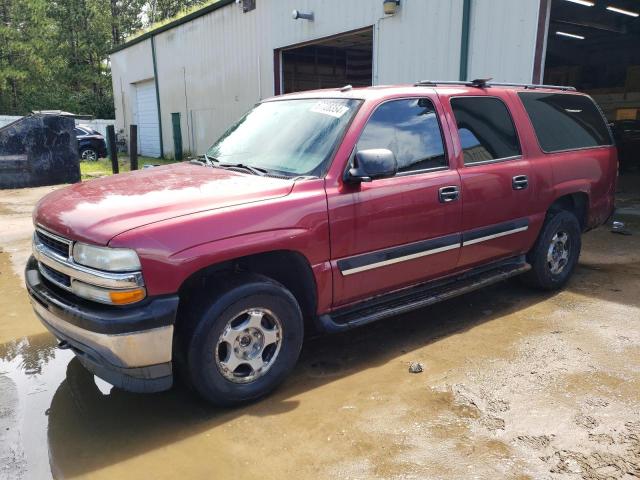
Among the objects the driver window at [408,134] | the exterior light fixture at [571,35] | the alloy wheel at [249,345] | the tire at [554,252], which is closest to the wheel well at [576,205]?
the tire at [554,252]

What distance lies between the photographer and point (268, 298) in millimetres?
3139

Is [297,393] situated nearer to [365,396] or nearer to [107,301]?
[365,396]

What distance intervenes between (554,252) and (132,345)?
13.5ft

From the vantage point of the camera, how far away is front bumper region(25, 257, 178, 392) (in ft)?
8.84

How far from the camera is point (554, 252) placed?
5.14 meters

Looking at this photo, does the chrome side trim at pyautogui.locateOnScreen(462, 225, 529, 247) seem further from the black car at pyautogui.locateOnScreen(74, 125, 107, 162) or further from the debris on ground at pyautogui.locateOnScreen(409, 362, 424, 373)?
the black car at pyautogui.locateOnScreen(74, 125, 107, 162)

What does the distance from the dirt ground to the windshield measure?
4.84ft

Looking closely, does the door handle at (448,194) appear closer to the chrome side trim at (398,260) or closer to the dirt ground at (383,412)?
the chrome side trim at (398,260)

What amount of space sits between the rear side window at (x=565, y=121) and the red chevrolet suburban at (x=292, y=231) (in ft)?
0.11

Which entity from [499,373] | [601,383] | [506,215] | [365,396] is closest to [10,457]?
[365,396]

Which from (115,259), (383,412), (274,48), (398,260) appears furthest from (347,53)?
(115,259)

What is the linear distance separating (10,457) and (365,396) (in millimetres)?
2040

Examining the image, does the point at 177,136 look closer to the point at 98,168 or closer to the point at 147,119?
the point at 98,168

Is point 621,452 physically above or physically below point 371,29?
below
